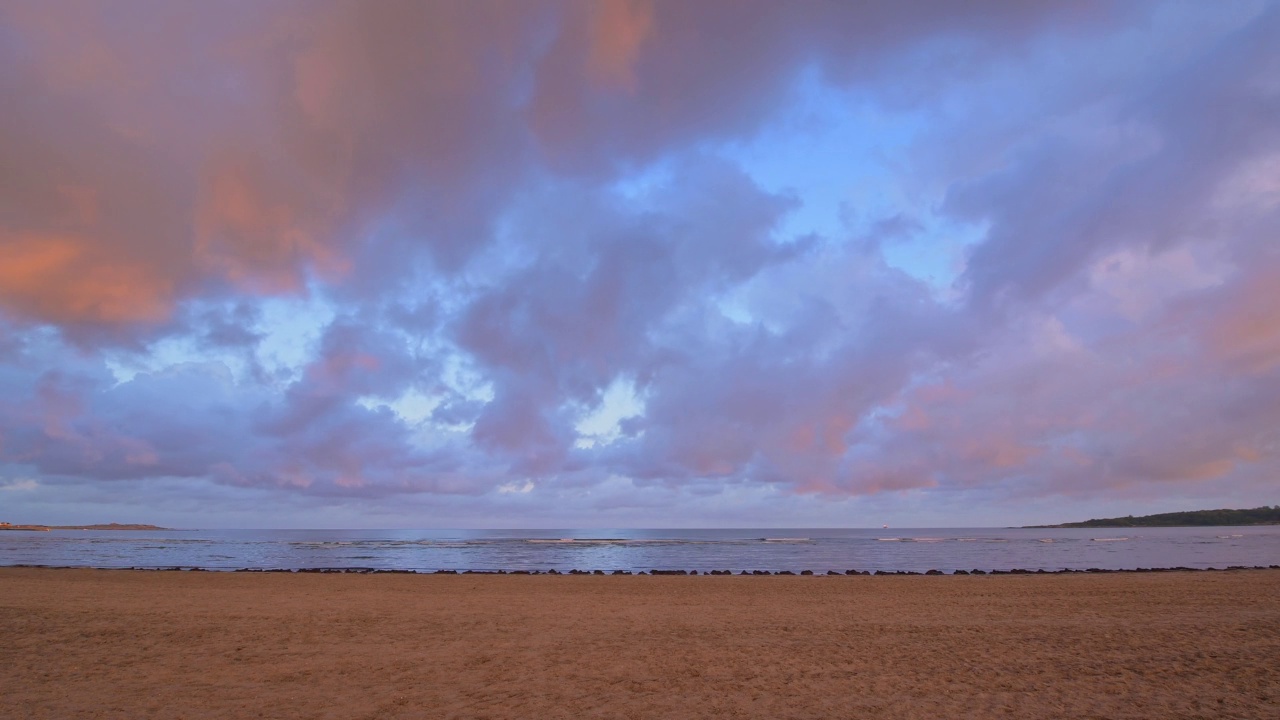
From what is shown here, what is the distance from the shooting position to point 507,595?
22984 millimetres

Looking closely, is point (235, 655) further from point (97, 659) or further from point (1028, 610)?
point (1028, 610)

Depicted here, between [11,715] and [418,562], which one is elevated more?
[11,715]

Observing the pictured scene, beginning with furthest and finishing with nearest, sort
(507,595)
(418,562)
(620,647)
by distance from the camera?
(418,562) → (507,595) → (620,647)

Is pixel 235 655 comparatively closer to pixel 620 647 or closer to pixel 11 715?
pixel 11 715

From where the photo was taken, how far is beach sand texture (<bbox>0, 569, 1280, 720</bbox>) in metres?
8.88

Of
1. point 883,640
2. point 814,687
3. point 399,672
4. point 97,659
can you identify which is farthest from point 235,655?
point 883,640

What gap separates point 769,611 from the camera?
18.3 metres

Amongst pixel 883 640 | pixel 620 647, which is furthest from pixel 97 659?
pixel 883 640

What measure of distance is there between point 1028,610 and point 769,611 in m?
7.04

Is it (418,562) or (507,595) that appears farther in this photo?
(418,562)

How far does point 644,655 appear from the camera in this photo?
12133 millimetres

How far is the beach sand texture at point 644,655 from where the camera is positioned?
8.88 meters

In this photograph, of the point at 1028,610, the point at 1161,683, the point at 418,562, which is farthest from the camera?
the point at 418,562

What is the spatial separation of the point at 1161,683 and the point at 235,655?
15263mm
